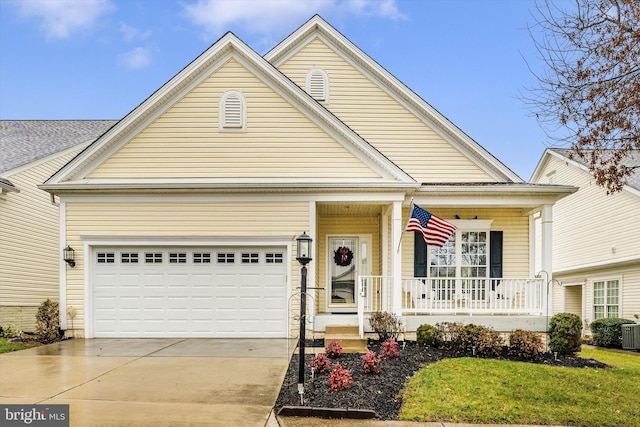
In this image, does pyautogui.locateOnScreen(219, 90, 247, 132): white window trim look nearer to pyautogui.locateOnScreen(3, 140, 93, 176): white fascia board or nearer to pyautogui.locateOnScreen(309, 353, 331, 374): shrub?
pyautogui.locateOnScreen(309, 353, 331, 374): shrub

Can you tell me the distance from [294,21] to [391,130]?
4793mm

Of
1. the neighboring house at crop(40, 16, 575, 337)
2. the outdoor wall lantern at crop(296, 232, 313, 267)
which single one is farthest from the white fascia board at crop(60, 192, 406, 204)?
the outdoor wall lantern at crop(296, 232, 313, 267)

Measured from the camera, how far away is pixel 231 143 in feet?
39.0

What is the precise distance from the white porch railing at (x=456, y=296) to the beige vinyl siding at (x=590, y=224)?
6164mm

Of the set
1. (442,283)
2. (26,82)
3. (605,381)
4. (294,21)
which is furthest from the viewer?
(26,82)

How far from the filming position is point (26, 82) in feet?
77.7

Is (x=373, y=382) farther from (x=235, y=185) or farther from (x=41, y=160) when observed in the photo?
(x=41, y=160)

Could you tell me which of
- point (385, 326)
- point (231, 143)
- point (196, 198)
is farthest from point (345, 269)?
point (231, 143)

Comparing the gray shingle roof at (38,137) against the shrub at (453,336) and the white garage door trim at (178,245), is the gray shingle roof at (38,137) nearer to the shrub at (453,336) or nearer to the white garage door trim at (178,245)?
the white garage door trim at (178,245)

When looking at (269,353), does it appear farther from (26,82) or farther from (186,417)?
(26,82)

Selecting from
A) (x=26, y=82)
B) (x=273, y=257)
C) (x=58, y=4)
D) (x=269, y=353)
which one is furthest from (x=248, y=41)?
(x=26, y=82)

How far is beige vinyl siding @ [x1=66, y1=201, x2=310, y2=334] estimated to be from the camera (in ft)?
38.2

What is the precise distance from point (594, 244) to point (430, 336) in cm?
1253

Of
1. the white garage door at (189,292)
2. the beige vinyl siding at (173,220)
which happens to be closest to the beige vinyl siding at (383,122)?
the beige vinyl siding at (173,220)
